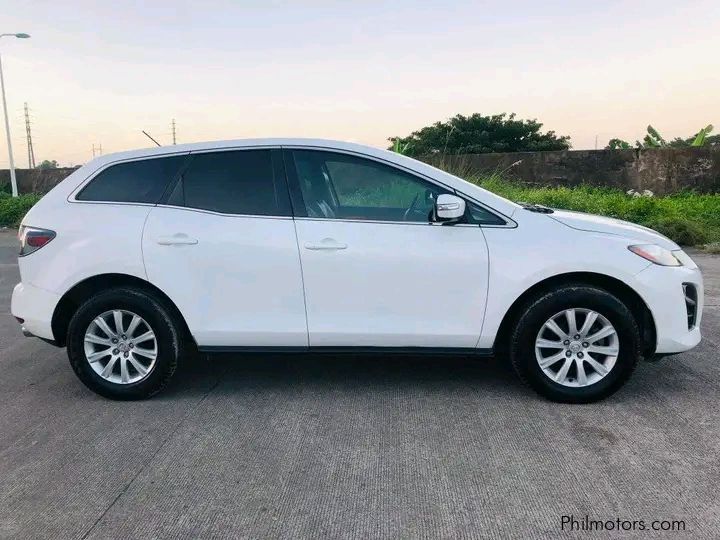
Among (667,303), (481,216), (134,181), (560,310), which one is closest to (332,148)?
(481,216)

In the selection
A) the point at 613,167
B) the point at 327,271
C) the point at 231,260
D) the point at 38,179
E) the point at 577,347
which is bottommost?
the point at 577,347

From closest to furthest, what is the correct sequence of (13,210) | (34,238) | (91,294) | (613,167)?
(34,238) < (91,294) < (613,167) < (13,210)

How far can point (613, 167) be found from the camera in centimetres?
1534

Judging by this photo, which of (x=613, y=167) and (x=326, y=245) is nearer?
(x=326, y=245)

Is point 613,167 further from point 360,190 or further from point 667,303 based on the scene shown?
point 360,190

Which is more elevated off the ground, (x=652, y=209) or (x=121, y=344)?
(x=652, y=209)

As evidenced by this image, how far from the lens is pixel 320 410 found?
395cm

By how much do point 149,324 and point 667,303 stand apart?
3.39m

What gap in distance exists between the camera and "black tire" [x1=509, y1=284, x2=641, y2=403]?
383cm

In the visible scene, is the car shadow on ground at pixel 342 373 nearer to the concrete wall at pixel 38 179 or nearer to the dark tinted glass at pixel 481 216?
the dark tinted glass at pixel 481 216

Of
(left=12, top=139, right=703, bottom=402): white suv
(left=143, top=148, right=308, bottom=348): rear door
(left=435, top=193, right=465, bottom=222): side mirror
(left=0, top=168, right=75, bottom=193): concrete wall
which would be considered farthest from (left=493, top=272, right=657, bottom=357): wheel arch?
(left=0, top=168, right=75, bottom=193): concrete wall

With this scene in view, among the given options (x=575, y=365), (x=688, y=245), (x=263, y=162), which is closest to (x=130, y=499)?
(x=263, y=162)

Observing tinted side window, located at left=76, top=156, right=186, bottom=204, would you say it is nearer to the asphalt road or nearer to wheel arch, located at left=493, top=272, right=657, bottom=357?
the asphalt road

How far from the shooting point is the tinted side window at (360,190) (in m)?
4.04
